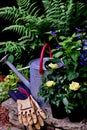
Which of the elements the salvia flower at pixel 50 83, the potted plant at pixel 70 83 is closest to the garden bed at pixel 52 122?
the potted plant at pixel 70 83

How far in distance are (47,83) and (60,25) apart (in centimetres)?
131

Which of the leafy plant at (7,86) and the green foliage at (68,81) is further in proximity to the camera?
the leafy plant at (7,86)

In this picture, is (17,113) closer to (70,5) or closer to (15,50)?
(15,50)

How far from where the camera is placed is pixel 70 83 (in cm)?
264

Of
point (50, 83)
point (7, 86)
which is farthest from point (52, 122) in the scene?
point (7, 86)

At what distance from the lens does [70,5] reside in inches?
149

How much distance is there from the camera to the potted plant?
99.1 inches

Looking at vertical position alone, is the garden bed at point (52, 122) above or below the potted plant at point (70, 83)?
below

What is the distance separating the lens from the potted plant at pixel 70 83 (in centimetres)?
252

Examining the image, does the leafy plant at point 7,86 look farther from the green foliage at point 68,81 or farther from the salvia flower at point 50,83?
the salvia flower at point 50,83

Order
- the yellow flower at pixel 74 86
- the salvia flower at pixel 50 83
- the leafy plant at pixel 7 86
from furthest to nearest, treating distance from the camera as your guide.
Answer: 1. the leafy plant at pixel 7 86
2. the salvia flower at pixel 50 83
3. the yellow flower at pixel 74 86

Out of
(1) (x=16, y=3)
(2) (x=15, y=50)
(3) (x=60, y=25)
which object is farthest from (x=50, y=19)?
(1) (x=16, y=3)

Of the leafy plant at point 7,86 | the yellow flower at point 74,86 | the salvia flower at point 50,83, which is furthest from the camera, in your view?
the leafy plant at point 7,86

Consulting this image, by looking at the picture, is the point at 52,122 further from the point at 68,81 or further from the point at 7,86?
the point at 7,86
